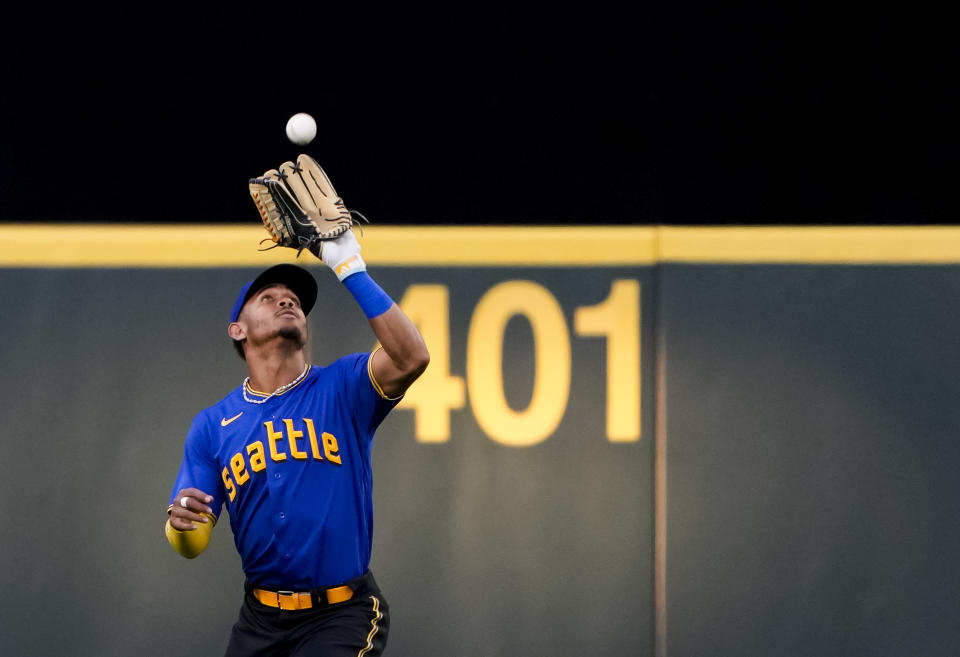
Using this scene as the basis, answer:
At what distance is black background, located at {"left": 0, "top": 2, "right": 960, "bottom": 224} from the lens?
4551mm

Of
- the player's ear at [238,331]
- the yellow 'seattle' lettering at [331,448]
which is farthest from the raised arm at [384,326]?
the player's ear at [238,331]

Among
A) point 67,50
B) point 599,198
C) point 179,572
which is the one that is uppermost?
point 67,50

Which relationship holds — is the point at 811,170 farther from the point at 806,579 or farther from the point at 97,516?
the point at 97,516

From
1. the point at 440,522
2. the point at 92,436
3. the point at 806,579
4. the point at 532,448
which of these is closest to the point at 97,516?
the point at 92,436

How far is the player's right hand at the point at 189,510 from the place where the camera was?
3.06 meters

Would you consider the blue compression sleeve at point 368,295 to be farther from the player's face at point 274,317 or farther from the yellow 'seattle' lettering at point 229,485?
the yellow 'seattle' lettering at point 229,485

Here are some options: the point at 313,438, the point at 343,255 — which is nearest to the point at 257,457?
the point at 313,438

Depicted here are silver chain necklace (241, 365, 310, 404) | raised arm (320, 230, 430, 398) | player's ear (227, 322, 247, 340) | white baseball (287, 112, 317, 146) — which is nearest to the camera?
raised arm (320, 230, 430, 398)

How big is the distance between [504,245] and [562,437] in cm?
84

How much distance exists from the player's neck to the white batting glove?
1.31ft

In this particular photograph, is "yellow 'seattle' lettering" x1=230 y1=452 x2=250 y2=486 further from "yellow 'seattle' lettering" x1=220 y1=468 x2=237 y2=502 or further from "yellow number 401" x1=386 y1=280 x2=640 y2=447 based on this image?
"yellow number 401" x1=386 y1=280 x2=640 y2=447

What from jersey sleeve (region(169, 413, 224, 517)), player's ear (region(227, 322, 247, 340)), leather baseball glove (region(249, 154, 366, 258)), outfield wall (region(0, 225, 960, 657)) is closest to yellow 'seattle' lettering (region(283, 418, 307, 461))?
jersey sleeve (region(169, 413, 224, 517))

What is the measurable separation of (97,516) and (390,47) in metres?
2.30

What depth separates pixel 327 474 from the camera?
10.8ft
